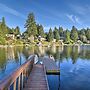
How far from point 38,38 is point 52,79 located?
298 ft

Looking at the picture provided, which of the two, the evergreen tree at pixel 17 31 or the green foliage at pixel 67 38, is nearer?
the evergreen tree at pixel 17 31

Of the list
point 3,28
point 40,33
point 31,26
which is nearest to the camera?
point 3,28

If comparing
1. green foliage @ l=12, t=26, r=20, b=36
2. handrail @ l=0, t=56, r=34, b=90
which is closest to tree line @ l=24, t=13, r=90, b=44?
green foliage @ l=12, t=26, r=20, b=36

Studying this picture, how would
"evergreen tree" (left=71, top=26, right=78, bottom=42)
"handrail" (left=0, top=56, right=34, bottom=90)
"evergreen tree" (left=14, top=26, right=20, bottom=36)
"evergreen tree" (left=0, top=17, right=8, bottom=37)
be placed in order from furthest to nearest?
1. "evergreen tree" (left=71, top=26, right=78, bottom=42)
2. "evergreen tree" (left=14, top=26, right=20, bottom=36)
3. "evergreen tree" (left=0, top=17, right=8, bottom=37)
4. "handrail" (left=0, top=56, right=34, bottom=90)

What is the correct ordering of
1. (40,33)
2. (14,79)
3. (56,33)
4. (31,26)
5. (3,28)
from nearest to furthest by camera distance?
1. (14,79)
2. (3,28)
3. (31,26)
4. (40,33)
5. (56,33)

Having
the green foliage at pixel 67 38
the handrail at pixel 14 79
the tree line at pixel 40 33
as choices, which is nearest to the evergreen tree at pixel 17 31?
the tree line at pixel 40 33

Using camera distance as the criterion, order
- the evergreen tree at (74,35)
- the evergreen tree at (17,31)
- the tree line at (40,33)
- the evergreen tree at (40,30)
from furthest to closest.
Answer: the evergreen tree at (74,35) → the evergreen tree at (17,31) → the evergreen tree at (40,30) → the tree line at (40,33)

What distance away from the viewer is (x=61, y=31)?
138 m

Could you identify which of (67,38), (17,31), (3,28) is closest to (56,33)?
(67,38)

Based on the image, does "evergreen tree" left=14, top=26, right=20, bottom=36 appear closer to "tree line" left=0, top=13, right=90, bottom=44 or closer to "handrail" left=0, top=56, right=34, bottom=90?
"tree line" left=0, top=13, right=90, bottom=44

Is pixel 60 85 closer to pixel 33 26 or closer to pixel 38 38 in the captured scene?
pixel 33 26

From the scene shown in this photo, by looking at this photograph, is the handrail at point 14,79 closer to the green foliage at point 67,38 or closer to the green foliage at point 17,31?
the green foliage at point 17,31

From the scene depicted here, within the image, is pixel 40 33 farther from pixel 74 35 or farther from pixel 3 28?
pixel 74 35

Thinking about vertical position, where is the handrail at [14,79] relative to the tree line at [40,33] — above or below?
below
